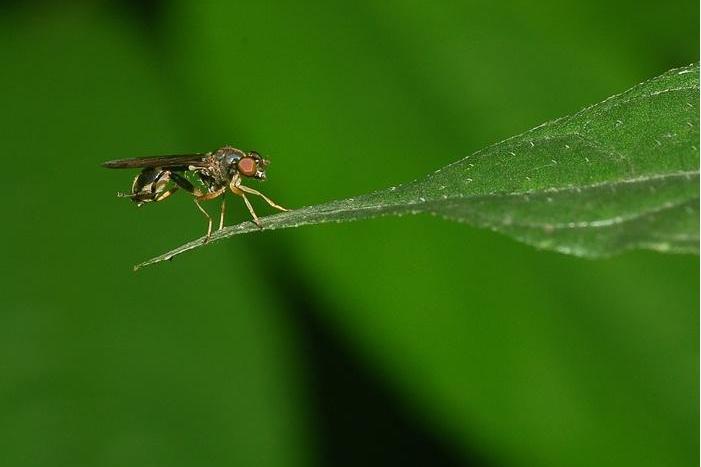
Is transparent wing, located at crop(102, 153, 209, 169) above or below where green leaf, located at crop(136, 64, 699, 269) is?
above

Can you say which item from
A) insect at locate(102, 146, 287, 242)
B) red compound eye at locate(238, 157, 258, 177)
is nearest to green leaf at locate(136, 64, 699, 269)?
insect at locate(102, 146, 287, 242)

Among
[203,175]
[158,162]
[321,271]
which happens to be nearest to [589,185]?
[321,271]

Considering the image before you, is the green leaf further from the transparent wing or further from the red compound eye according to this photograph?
the red compound eye

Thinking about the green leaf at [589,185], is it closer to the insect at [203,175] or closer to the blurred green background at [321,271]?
the blurred green background at [321,271]

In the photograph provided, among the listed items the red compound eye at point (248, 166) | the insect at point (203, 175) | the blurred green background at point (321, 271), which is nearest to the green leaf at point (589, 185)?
the blurred green background at point (321, 271)

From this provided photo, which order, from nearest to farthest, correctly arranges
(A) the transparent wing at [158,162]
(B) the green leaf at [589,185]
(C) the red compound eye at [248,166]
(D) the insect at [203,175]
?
(B) the green leaf at [589,185] < (A) the transparent wing at [158,162] < (D) the insect at [203,175] < (C) the red compound eye at [248,166]

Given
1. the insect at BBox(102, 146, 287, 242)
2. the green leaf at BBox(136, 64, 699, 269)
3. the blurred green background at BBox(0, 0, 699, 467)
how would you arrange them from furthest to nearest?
the insect at BBox(102, 146, 287, 242)
the blurred green background at BBox(0, 0, 699, 467)
the green leaf at BBox(136, 64, 699, 269)

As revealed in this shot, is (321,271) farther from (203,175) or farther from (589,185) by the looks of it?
(589,185)
